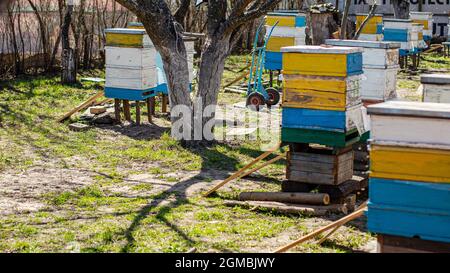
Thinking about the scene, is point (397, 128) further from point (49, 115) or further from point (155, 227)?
point (49, 115)

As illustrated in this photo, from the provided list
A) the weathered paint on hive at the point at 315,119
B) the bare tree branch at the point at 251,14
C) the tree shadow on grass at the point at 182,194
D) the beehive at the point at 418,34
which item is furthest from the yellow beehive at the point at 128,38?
the beehive at the point at 418,34

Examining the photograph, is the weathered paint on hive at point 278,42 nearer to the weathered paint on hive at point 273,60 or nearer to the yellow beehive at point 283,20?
the weathered paint on hive at point 273,60

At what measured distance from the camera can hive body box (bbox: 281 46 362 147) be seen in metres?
6.71

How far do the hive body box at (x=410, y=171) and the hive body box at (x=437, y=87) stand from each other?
1.59 meters

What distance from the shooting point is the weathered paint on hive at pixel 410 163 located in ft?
15.3

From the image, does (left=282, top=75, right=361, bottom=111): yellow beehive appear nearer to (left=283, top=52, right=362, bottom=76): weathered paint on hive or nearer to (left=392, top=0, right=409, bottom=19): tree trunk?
(left=283, top=52, right=362, bottom=76): weathered paint on hive

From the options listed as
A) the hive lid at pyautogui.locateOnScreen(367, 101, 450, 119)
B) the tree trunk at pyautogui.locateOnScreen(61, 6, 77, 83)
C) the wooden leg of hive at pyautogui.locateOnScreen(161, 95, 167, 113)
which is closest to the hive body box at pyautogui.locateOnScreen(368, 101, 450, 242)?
the hive lid at pyautogui.locateOnScreen(367, 101, 450, 119)

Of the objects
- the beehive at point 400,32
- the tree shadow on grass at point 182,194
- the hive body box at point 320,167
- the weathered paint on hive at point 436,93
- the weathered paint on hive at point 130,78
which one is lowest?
the tree shadow on grass at point 182,194

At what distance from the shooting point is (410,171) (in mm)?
4746

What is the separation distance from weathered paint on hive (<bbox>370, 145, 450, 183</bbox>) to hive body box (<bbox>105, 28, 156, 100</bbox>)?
19.9ft

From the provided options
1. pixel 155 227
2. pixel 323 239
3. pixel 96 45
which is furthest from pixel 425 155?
pixel 96 45

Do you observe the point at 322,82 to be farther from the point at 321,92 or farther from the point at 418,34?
the point at 418,34

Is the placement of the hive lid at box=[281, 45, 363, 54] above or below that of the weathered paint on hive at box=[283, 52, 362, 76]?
above

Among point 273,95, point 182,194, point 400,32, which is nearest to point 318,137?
point 182,194
